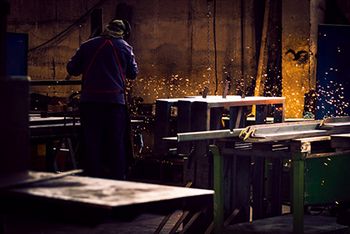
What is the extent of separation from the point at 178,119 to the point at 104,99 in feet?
2.80

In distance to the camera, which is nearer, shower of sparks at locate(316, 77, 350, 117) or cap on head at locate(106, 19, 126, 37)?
cap on head at locate(106, 19, 126, 37)

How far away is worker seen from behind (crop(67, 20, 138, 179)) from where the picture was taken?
310 inches

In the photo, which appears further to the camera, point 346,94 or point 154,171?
point 154,171

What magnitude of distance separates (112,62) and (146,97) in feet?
18.0

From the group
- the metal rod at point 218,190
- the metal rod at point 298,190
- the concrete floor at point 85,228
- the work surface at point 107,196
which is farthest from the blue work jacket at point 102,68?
the work surface at point 107,196

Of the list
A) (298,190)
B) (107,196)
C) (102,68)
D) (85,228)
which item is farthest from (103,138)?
(107,196)

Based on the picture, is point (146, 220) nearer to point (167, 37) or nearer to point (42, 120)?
point (42, 120)

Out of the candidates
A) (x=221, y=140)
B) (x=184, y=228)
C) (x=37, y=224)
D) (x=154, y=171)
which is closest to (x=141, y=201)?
(x=221, y=140)

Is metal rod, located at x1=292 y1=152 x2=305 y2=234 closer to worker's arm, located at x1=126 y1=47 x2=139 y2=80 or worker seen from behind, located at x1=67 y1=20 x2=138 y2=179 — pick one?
worker seen from behind, located at x1=67 y1=20 x2=138 y2=179

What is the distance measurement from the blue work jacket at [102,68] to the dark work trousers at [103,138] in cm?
9

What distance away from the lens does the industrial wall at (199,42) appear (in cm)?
1177

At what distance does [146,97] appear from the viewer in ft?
43.9

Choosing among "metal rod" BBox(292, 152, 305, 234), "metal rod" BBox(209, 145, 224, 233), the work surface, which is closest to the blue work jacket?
"metal rod" BBox(209, 145, 224, 233)

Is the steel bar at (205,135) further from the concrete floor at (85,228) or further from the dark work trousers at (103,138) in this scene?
the concrete floor at (85,228)
